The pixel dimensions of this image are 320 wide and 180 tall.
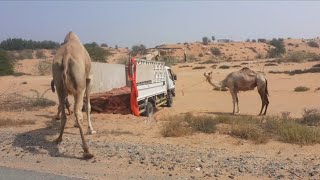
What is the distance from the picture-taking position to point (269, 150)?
10641 millimetres

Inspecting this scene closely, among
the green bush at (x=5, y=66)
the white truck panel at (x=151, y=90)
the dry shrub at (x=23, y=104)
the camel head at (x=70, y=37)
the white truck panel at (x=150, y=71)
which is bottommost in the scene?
the green bush at (x=5, y=66)

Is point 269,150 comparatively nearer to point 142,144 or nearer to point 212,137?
point 212,137

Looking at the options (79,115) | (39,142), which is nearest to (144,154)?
(79,115)

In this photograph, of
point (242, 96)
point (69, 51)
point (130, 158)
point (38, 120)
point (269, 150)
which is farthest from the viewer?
point (242, 96)

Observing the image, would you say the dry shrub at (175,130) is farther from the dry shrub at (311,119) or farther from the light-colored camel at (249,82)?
the light-colored camel at (249,82)

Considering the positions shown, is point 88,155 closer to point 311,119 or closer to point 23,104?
point 311,119

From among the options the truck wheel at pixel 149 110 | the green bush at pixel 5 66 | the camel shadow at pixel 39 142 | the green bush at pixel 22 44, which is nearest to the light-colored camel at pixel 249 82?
the truck wheel at pixel 149 110

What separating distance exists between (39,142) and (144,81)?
610 cm

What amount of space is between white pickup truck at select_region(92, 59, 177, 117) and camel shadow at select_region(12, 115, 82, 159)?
376 cm

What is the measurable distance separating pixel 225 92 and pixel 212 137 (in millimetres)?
19150

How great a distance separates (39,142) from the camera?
460 inches

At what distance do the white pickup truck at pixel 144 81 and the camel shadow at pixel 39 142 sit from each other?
3759mm

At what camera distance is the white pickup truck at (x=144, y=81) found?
647 inches

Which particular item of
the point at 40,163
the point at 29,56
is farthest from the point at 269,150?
the point at 29,56
